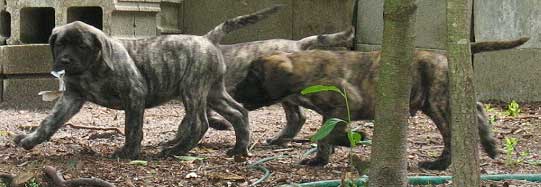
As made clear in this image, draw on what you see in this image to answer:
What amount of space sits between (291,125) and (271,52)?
0.63 m

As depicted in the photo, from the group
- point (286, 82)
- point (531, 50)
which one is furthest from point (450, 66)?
point (531, 50)

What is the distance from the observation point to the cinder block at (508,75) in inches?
436

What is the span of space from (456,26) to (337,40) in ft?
14.4

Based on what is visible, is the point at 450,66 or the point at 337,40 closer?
the point at 450,66

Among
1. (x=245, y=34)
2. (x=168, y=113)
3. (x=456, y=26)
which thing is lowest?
(x=168, y=113)

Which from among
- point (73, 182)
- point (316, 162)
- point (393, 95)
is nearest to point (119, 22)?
point (316, 162)

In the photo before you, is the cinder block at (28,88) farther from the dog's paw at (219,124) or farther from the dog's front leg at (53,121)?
the dog's front leg at (53,121)

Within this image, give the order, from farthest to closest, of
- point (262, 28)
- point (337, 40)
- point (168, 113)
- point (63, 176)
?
point (262, 28) < point (168, 113) < point (337, 40) < point (63, 176)

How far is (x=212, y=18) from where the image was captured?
11.7 meters

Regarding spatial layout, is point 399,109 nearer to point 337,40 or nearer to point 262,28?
point 337,40

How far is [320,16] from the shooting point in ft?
37.3

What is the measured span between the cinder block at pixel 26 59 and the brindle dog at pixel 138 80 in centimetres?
362

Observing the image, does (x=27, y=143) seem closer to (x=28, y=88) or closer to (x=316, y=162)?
(x=316, y=162)

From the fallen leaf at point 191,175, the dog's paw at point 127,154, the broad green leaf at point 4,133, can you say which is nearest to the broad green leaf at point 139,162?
the dog's paw at point 127,154
